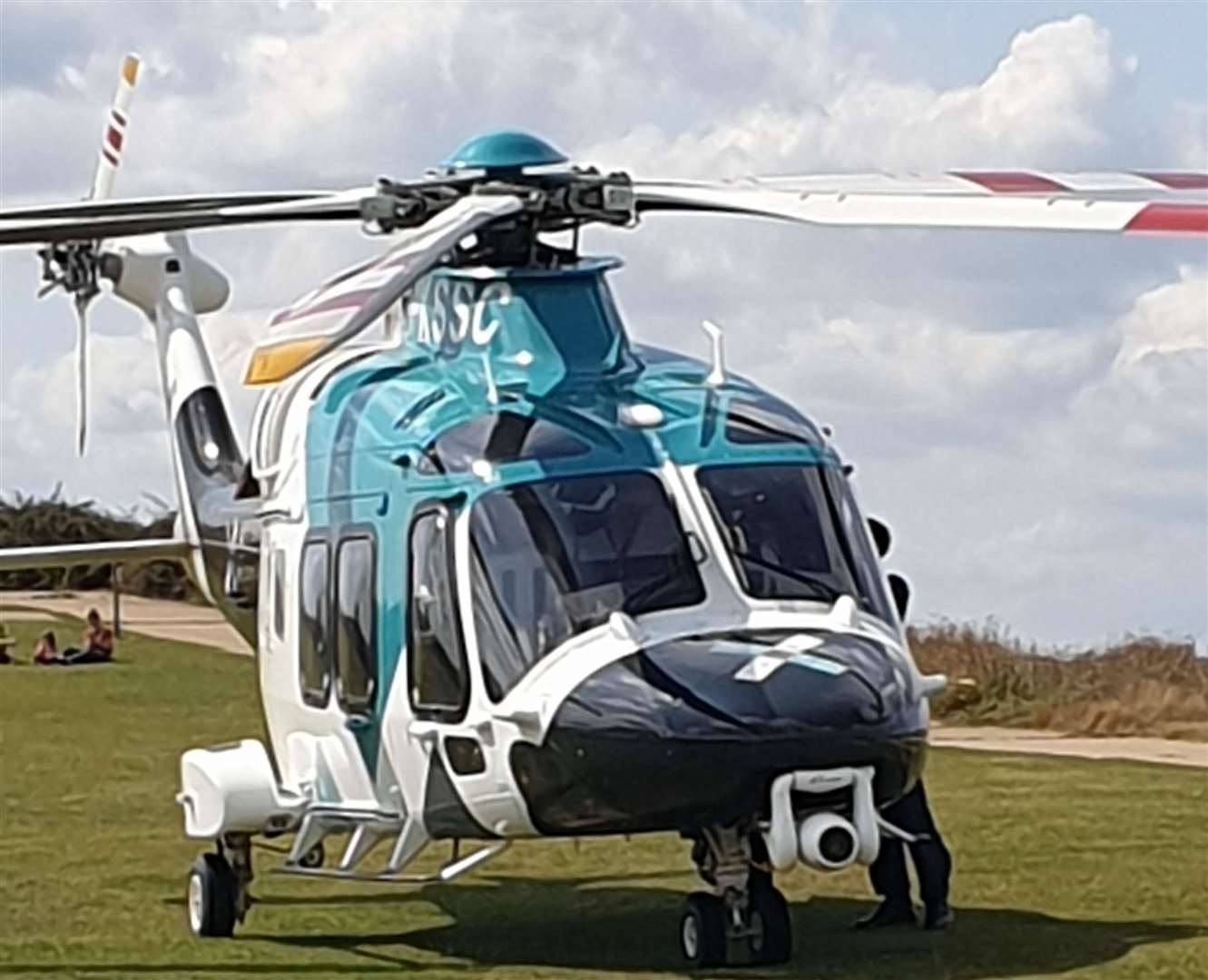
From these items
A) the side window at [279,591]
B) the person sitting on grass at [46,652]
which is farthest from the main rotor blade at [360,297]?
the person sitting on grass at [46,652]

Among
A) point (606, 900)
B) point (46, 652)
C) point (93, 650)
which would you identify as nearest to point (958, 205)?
point (606, 900)

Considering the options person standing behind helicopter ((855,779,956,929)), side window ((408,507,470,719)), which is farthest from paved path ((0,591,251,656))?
side window ((408,507,470,719))

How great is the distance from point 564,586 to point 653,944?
2355 millimetres

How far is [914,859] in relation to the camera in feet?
44.6

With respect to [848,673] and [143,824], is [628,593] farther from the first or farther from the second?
[143,824]

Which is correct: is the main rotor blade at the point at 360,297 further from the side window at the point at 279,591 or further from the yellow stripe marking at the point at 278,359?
the side window at the point at 279,591

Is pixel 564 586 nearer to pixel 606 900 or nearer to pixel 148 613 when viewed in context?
pixel 606 900

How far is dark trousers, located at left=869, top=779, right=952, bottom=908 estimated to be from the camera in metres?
13.3

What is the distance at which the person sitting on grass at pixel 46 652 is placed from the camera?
35.8 metres

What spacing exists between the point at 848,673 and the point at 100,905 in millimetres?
5329

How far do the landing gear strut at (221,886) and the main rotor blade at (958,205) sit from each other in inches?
147

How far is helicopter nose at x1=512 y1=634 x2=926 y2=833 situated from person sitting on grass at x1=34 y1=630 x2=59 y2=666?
979 inches

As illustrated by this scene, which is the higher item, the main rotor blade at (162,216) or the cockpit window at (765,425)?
the main rotor blade at (162,216)

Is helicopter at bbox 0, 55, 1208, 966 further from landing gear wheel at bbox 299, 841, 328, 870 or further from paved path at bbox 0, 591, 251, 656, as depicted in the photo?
paved path at bbox 0, 591, 251, 656
